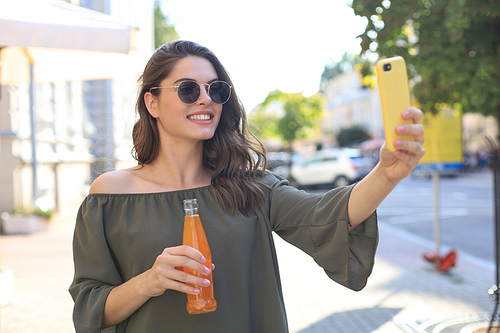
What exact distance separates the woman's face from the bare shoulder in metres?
0.28

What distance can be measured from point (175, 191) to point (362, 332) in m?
2.92

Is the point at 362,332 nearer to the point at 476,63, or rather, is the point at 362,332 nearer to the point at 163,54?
the point at 476,63

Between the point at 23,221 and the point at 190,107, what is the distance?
25.8 ft

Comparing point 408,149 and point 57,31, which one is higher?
point 57,31

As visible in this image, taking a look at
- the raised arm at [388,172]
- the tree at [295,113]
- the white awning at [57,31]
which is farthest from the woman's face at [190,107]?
the tree at [295,113]

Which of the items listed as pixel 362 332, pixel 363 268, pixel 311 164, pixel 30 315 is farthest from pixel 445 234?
pixel 311 164

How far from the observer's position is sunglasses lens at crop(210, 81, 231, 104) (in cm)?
203

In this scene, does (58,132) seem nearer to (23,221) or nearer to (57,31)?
(23,221)

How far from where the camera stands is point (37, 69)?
7.10 meters

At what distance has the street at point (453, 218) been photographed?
8.71 metres

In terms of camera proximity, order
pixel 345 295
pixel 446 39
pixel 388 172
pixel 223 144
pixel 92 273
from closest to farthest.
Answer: pixel 388 172
pixel 92 273
pixel 223 144
pixel 446 39
pixel 345 295

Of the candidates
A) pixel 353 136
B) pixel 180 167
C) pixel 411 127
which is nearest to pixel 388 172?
pixel 411 127

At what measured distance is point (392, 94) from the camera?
4.43 feet

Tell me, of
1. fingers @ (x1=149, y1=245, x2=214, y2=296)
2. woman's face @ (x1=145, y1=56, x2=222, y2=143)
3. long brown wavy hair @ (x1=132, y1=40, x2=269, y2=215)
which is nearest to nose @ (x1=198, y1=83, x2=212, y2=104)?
woman's face @ (x1=145, y1=56, x2=222, y2=143)
